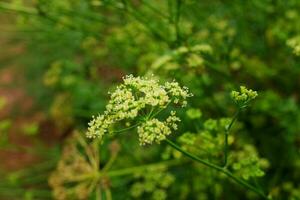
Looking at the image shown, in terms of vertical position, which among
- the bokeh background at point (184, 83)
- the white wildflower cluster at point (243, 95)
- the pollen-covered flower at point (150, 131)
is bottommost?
the pollen-covered flower at point (150, 131)

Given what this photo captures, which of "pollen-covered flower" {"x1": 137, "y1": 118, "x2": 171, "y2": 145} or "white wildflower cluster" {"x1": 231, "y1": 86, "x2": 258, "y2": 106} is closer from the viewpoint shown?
"pollen-covered flower" {"x1": 137, "y1": 118, "x2": 171, "y2": 145}

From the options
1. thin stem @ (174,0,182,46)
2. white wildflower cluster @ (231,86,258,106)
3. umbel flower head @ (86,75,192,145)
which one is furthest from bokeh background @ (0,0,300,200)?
umbel flower head @ (86,75,192,145)

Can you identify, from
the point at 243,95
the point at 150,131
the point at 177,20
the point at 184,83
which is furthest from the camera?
the point at 184,83

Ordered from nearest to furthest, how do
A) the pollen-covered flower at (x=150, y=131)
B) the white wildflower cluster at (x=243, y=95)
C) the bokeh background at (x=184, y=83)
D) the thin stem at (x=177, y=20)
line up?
the pollen-covered flower at (x=150, y=131) → the white wildflower cluster at (x=243, y=95) → the thin stem at (x=177, y=20) → the bokeh background at (x=184, y=83)

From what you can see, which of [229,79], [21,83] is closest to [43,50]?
[21,83]

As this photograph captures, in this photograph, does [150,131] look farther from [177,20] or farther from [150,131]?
[177,20]

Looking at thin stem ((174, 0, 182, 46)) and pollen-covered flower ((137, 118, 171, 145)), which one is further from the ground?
thin stem ((174, 0, 182, 46))

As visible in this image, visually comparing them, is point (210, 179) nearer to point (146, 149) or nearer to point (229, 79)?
point (229, 79)

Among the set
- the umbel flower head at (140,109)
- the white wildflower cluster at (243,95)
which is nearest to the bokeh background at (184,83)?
the white wildflower cluster at (243,95)

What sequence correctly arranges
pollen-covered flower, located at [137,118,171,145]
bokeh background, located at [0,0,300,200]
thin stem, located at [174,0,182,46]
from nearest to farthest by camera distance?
1. pollen-covered flower, located at [137,118,171,145]
2. thin stem, located at [174,0,182,46]
3. bokeh background, located at [0,0,300,200]

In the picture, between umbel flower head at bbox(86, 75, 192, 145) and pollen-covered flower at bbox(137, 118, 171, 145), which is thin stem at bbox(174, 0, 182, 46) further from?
pollen-covered flower at bbox(137, 118, 171, 145)

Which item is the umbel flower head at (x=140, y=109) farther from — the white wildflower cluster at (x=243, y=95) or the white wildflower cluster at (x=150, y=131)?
the white wildflower cluster at (x=243, y=95)

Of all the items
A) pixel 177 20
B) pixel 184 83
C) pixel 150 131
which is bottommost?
pixel 150 131

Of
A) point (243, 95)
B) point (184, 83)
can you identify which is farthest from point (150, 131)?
point (184, 83)
